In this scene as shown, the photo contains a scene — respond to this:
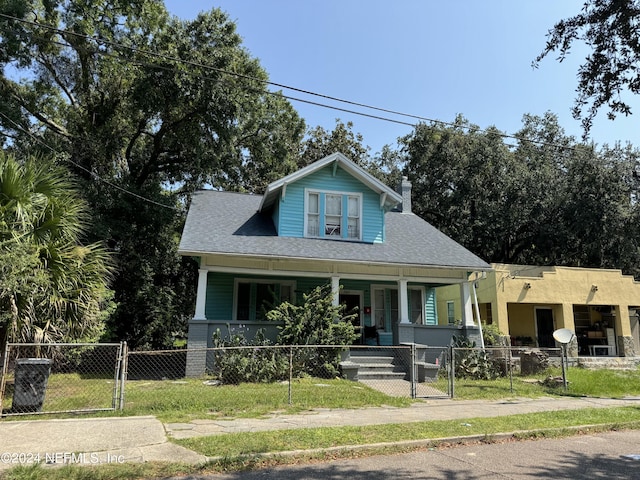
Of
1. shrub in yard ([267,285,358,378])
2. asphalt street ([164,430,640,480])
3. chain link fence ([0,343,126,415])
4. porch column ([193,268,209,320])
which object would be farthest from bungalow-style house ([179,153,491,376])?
asphalt street ([164,430,640,480])

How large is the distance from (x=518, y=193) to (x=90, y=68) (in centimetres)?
2382

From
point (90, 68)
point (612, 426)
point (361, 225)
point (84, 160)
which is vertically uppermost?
point (90, 68)

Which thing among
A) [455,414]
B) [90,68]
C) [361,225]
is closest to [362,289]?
[361,225]

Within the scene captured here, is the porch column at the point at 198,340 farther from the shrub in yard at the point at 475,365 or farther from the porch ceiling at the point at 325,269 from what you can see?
the shrub in yard at the point at 475,365

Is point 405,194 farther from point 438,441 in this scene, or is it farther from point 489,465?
point 489,465

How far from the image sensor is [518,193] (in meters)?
27.6

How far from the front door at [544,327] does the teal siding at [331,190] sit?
11.0 meters

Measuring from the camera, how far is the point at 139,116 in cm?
2103

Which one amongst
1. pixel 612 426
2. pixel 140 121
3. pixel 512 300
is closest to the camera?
pixel 612 426

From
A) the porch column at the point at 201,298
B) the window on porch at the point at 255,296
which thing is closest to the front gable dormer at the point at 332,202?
the window on porch at the point at 255,296

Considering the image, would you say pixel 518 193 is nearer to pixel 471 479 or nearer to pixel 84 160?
pixel 84 160

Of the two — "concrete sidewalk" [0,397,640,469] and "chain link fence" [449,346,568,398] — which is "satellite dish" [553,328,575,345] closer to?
"chain link fence" [449,346,568,398]

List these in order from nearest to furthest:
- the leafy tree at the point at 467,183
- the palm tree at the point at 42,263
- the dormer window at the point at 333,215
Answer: the palm tree at the point at 42,263 < the dormer window at the point at 333,215 < the leafy tree at the point at 467,183

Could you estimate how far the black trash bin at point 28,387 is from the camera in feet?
25.7
